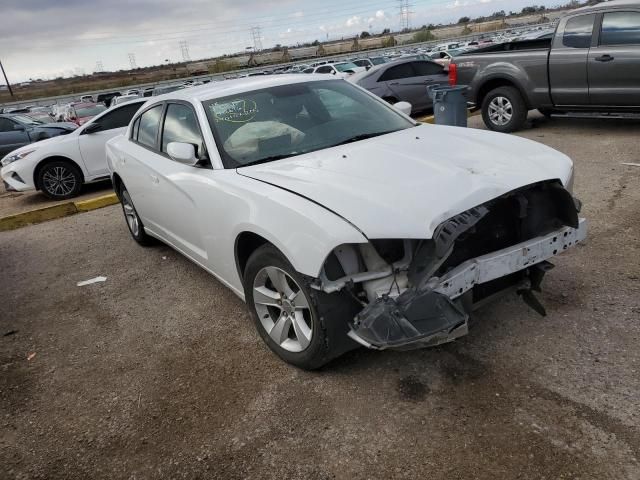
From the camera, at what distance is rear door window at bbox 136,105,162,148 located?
15.4 ft

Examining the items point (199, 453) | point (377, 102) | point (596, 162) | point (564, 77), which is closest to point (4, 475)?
point (199, 453)

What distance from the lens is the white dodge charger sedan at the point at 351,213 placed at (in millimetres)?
2564

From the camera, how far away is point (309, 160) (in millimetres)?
3350

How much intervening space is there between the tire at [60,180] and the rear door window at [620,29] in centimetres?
903

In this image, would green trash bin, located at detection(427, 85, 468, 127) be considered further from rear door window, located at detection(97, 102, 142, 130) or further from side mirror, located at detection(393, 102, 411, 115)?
rear door window, located at detection(97, 102, 142, 130)

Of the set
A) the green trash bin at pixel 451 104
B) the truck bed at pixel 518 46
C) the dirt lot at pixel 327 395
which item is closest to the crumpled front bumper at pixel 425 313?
the dirt lot at pixel 327 395

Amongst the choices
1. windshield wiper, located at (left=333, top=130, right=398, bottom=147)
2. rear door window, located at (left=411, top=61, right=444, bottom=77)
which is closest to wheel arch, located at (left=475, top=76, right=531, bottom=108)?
rear door window, located at (left=411, top=61, right=444, bottom=77)

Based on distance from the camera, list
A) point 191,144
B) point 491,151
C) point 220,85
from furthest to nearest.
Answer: point 220,85
point 191,144
point 491,151

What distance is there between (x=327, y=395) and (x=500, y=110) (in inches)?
302

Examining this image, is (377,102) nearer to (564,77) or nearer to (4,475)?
(4,475)

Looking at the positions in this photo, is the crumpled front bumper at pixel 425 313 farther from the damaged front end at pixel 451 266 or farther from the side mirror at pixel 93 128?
the side mirror at pixel 93 128

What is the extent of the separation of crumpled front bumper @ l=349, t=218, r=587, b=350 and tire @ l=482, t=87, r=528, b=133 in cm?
696

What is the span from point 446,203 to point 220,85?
2.54 m

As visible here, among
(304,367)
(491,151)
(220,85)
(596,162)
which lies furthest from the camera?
(596,162)
